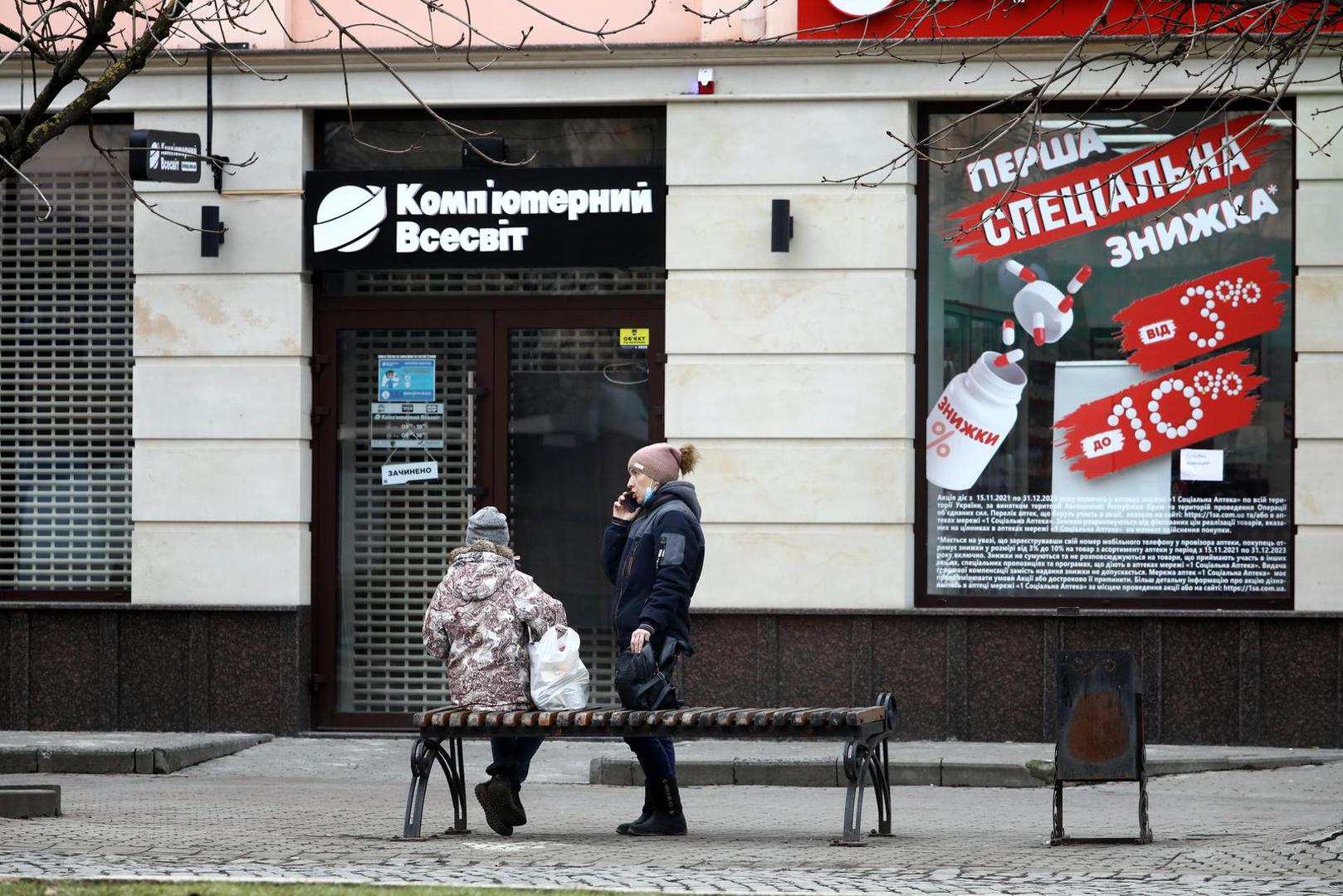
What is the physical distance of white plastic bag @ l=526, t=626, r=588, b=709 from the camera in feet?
28.7

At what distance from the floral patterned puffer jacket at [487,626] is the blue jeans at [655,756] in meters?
0.55

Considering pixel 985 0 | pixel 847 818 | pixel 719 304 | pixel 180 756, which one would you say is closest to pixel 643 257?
pixel 719 304

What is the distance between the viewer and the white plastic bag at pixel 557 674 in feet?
28.7

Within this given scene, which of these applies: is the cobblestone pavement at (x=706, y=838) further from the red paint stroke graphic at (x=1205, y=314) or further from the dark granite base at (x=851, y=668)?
the red paint stroke graphic at (x=1205, y=314)

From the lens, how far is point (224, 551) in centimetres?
1345

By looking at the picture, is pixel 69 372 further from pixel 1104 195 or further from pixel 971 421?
pixel 1104 195

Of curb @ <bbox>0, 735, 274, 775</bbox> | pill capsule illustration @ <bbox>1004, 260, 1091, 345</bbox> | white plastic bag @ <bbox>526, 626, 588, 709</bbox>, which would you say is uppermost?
pill capsule illustration @ <bbox>1004, 260, 1091, 345</bbox>

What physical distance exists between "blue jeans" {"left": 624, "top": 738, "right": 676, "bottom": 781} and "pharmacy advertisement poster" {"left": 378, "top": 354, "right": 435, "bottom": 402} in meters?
5.32

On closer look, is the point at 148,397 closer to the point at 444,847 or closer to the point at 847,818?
the point at 444,847

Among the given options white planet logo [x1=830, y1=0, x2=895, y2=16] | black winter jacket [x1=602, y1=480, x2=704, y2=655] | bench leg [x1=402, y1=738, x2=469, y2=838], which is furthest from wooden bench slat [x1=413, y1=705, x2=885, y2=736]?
white planet logo [x1=830, y1=0, x2=895, y2=16]

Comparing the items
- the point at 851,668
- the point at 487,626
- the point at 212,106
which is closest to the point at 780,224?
the point at 851,668

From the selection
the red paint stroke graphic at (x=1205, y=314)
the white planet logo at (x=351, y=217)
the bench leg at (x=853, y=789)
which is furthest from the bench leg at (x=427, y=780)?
the red paint stroke graphic at (x=1205, y=314)

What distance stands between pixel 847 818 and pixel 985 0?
253 inches

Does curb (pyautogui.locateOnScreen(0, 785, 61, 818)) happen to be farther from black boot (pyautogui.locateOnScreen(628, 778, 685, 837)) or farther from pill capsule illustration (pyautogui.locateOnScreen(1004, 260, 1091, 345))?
pill capsule illustration (pyautogui.locateOnScreen(1004, 260, 1091, 345))
